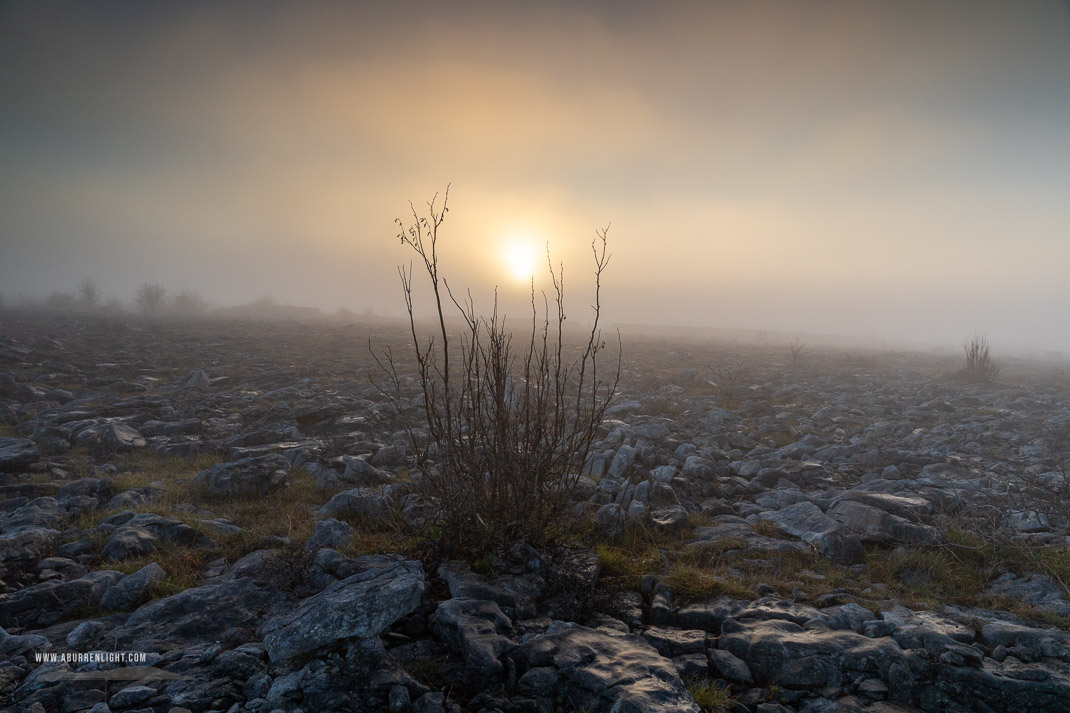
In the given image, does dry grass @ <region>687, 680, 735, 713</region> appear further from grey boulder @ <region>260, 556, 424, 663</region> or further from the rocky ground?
grey boulder @ <region>260, 556, 424, 663</region>

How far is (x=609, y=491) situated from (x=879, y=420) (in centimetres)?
707

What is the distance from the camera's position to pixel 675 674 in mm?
2432

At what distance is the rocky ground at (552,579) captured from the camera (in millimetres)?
2416

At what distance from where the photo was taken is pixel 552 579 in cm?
334

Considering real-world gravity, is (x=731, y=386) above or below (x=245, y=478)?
above

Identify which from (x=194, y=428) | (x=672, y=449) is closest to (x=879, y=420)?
(x=672, y=449)

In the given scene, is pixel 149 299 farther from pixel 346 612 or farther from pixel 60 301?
pixel 346 612

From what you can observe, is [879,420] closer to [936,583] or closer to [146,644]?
[936,583]

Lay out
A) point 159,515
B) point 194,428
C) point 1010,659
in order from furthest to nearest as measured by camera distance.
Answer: point 194,428 < point 159,515 < point 1010,659

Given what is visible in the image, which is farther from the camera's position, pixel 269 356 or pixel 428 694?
pixel 269 356

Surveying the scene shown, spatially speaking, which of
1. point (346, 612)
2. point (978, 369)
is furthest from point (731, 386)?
point (346, 612)

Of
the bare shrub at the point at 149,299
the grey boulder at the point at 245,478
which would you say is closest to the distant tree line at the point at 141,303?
the bare shrub at the point at 149,299

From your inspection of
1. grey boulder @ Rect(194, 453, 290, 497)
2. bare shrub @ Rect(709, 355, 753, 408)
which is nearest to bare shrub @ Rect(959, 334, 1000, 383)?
bare shrub @ Rect(709, 355, 753, 408)

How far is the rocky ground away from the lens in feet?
7.93
